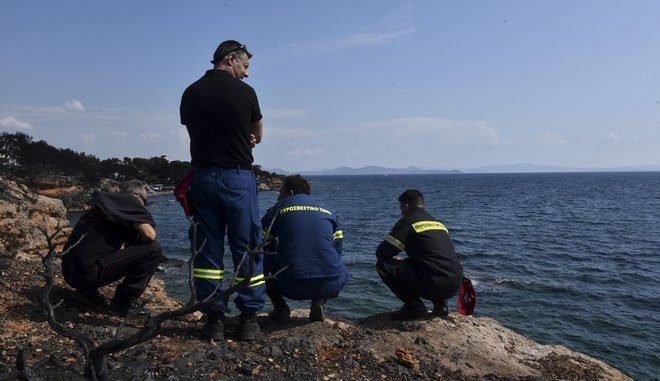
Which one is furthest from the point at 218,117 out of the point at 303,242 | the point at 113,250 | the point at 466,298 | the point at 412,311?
the point at 466,298

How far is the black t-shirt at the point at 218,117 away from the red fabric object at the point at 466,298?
3420 millimetres

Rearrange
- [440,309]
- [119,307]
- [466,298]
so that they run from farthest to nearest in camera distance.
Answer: [466,298]
[440,309]
[119,307]

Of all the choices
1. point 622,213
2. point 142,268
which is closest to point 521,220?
point 622,213

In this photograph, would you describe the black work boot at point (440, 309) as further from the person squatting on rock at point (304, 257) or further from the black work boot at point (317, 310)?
the black work boot at point (317, 310)

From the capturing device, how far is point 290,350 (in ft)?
13.8

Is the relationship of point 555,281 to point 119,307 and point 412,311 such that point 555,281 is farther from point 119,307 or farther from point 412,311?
point 119,307

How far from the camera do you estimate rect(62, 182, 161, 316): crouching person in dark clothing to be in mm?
4672

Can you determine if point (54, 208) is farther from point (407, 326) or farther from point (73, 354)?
point (407, 326)

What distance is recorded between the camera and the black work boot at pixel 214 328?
4.23 m

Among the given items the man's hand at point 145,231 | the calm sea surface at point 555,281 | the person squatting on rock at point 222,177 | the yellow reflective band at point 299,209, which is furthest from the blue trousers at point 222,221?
the calm sea surface at point 555,281

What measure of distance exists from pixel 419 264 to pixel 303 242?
152 cm

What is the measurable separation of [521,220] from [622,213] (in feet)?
41.0

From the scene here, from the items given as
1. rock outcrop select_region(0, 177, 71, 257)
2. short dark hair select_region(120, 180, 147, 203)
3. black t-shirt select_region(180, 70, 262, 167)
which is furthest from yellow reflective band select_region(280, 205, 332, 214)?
rock outcrop select_region(0, 177, 71, 257)

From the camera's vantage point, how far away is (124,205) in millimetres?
4762
